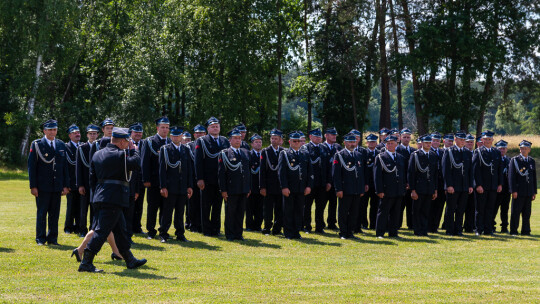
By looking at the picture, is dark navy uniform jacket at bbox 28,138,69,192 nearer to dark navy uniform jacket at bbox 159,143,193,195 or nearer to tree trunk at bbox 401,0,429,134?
dark navy uniform jacket at bbox 159,143,193,195

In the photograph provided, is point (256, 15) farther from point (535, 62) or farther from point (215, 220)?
point (215, 220)

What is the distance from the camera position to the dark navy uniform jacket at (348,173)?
12.9 meters

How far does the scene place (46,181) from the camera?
10977 millimetres

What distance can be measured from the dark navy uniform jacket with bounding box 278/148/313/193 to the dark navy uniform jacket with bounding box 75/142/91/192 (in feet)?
11.4

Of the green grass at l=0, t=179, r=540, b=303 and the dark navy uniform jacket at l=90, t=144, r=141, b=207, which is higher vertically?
the dark navy uniform jacket at l=90, t=144, r=141, b=207

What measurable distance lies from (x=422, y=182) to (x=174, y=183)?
5.13m

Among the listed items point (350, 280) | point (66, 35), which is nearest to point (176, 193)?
point (350, 280)

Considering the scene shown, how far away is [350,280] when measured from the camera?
8.49 metres

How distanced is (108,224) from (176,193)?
10.4 ft

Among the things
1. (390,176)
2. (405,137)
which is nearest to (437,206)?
(405,137)

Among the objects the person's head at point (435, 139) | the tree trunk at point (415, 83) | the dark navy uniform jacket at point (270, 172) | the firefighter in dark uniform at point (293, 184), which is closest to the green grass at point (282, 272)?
the firefighter in dark uniform at point (293, 184)

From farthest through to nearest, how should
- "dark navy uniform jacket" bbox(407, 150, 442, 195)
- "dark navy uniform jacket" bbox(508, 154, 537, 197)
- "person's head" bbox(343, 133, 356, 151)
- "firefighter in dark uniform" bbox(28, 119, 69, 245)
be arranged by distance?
"dark navy uniform jacket" bbox(508, 154, 537, 197) → "dark navy uniform jacket" bbox(407, 150, 442, 195) → "person's head" bbox(343, 133, 356, 151) → "firefighter in dark uniform" bbox(28, 119, 69, 245)

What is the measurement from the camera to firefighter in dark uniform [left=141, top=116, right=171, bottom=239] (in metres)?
12.2

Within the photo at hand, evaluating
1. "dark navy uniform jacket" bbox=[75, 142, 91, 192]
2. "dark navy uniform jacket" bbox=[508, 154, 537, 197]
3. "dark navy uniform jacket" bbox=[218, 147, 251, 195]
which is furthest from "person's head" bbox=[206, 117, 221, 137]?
"dark navy uniform jacket" bbox=[508, 154, 537, 197]
